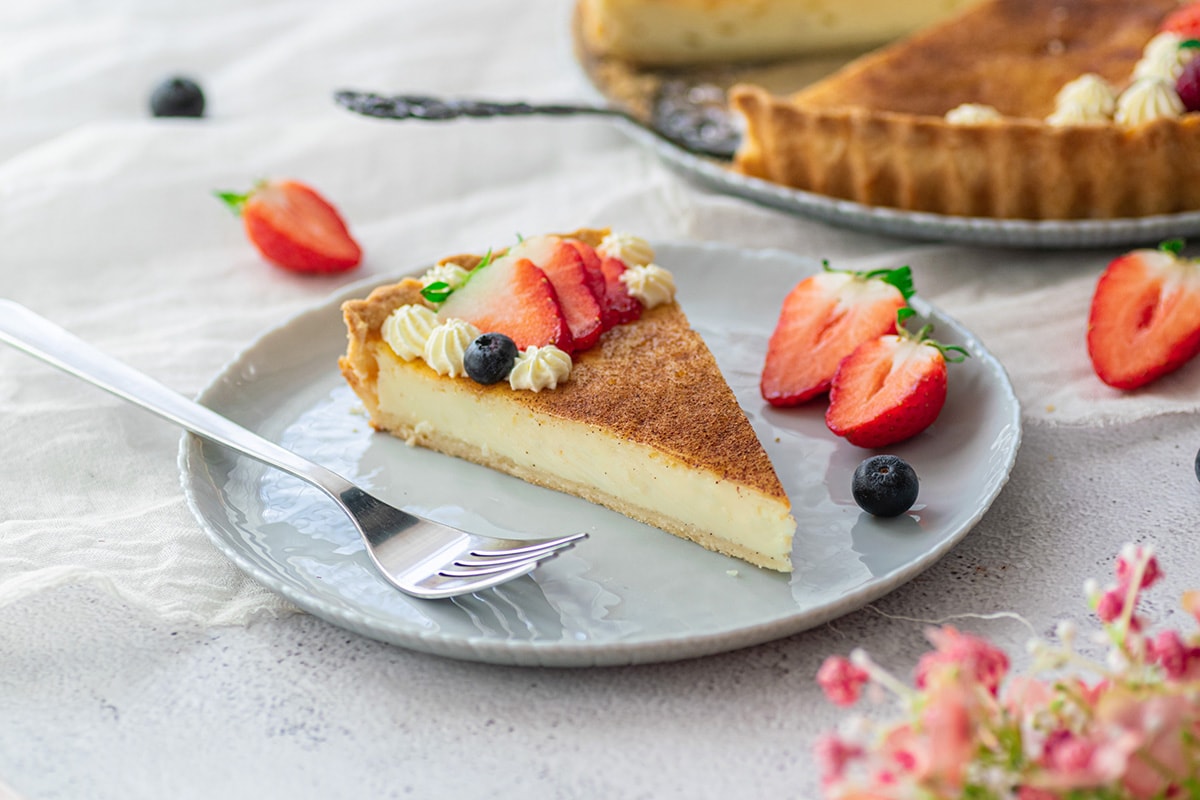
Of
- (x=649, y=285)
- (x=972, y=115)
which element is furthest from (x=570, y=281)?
(x=972, y=115)

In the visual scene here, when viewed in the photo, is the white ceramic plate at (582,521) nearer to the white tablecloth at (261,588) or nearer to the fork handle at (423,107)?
the white tablecloth at (261,588)

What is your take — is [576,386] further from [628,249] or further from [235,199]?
[235,199]

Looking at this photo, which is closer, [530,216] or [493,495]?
[493,495]

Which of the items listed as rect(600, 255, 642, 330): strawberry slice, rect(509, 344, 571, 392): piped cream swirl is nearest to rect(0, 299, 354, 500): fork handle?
rect(509, 344, 571, 392): piped cream swirl

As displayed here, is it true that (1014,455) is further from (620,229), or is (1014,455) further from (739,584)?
(620,229)

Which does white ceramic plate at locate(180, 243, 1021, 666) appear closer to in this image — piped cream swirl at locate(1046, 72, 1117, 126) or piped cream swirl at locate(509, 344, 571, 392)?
piped cream swirl at locate(509, 344, 571, 392)

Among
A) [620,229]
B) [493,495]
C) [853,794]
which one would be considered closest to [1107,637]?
[853,794]

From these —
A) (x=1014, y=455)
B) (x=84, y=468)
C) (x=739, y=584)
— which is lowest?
(x=84, y=468)
